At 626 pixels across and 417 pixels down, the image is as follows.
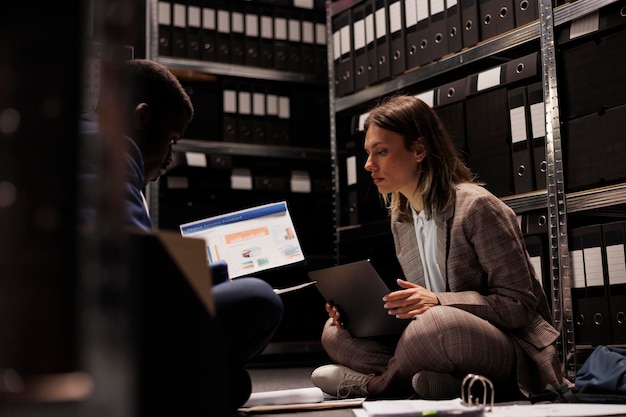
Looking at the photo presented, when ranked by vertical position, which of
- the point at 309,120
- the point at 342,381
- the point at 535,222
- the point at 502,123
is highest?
the point at 309,120

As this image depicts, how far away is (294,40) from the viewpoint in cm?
343

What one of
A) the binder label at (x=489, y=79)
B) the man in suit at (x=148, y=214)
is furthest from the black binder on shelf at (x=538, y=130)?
the man in suit at (x=148, y=214)

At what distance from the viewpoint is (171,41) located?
3201 mm

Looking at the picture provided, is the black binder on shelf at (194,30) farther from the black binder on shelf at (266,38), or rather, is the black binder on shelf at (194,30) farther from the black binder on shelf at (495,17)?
the black binder on shelf at (495,17)

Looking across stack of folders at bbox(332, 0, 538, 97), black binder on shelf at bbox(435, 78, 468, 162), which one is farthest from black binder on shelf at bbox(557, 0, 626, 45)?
black binder on shelf at bbox(435, 78, 468, 162)

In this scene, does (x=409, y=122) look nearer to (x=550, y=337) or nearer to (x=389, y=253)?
(x=550, y=337)

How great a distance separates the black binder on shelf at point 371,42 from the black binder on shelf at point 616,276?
3.92 feet

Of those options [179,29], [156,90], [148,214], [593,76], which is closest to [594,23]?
[593,76]

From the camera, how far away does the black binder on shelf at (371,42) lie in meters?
2.96

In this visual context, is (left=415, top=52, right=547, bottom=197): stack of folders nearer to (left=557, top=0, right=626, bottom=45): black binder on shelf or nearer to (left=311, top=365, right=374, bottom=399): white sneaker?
(left=557, top=0, right=626, bottom=45): black binder on shelf

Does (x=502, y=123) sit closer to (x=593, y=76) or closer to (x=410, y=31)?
(x=593, y=76)

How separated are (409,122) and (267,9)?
63.3 inches

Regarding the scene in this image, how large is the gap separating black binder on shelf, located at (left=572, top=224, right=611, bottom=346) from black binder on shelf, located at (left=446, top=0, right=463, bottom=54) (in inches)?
31.8

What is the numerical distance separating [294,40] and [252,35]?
0.20 metres
